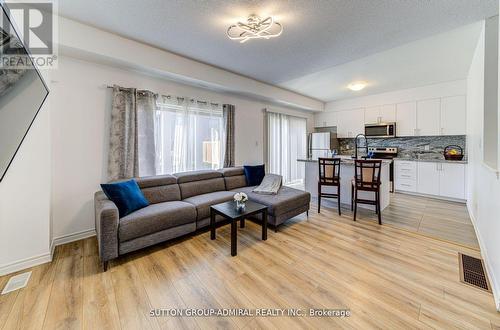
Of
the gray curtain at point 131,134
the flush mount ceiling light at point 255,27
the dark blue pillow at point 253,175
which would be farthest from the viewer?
the dark blue pillow at point 253,175

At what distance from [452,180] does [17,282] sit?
7.06 metres

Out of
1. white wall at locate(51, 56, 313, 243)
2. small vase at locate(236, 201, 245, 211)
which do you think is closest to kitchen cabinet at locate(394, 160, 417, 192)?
small vase at locate(236, 201, 245, 211)

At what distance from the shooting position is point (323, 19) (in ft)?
7.36

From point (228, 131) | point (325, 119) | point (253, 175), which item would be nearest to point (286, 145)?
point (325, 119)

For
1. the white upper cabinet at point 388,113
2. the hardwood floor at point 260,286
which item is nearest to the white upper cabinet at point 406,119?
the white upper cabinet at point 388,113

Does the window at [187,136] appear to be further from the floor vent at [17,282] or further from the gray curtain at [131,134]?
the floor vent at [17,282]

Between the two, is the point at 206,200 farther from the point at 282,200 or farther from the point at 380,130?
the point at 380,130

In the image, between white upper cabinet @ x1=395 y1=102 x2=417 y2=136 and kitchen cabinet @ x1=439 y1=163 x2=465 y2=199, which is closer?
kitchen cabinet @ x1=439 y1=163 x2=465 y2=199

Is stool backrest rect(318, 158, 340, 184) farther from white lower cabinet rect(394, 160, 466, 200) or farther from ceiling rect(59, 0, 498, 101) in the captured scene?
white lower cabinet rect(394, 160, 466, 200)

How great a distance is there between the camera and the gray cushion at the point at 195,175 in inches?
131

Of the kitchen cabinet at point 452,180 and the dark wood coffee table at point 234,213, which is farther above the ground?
the kitchen cabinet at point 452,180

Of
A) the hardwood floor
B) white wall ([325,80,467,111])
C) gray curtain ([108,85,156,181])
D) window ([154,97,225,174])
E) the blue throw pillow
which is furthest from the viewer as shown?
white wall ([325,80,467,111])

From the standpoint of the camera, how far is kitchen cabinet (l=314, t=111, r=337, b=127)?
252 inches

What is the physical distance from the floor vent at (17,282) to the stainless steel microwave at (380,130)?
6.85m
